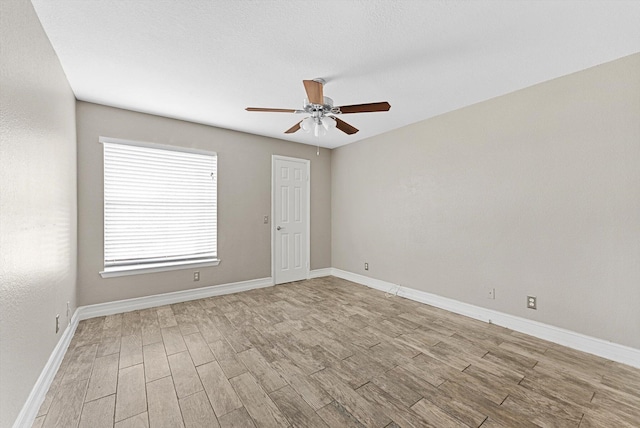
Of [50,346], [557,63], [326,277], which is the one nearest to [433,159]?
[557,63]

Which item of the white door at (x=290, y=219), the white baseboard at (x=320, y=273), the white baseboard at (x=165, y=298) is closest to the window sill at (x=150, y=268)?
the white baseboard at (x=165, y=298)

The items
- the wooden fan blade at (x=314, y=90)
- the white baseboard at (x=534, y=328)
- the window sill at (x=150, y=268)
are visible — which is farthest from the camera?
the window sill at (x=150, y=268)

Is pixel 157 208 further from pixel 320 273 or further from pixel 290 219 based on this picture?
pixel 320 273

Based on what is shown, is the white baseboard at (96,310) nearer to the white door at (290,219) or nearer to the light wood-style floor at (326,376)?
the light wood-style floor at (326,376)

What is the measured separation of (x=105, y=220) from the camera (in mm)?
3289

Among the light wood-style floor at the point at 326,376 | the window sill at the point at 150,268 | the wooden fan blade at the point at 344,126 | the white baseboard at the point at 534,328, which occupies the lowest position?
the light wood-style floor at the point at 326,376

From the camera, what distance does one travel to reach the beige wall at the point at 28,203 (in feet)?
4.47

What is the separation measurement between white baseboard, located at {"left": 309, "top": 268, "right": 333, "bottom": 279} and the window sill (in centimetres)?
184

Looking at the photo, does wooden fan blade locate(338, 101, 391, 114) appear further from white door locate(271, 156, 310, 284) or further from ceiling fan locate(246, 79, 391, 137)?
white door locate(271, 156, 310, 284)

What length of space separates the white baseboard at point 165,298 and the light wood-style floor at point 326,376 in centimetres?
16

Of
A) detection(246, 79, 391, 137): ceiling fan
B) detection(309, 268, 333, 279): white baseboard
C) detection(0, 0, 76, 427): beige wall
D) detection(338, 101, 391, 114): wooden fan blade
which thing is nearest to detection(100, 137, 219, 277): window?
detection(0, 0, 76, 427): beige wall

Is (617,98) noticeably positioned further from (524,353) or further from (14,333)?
(14,333)

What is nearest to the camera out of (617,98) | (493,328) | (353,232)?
(617,98)

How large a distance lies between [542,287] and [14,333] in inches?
163
